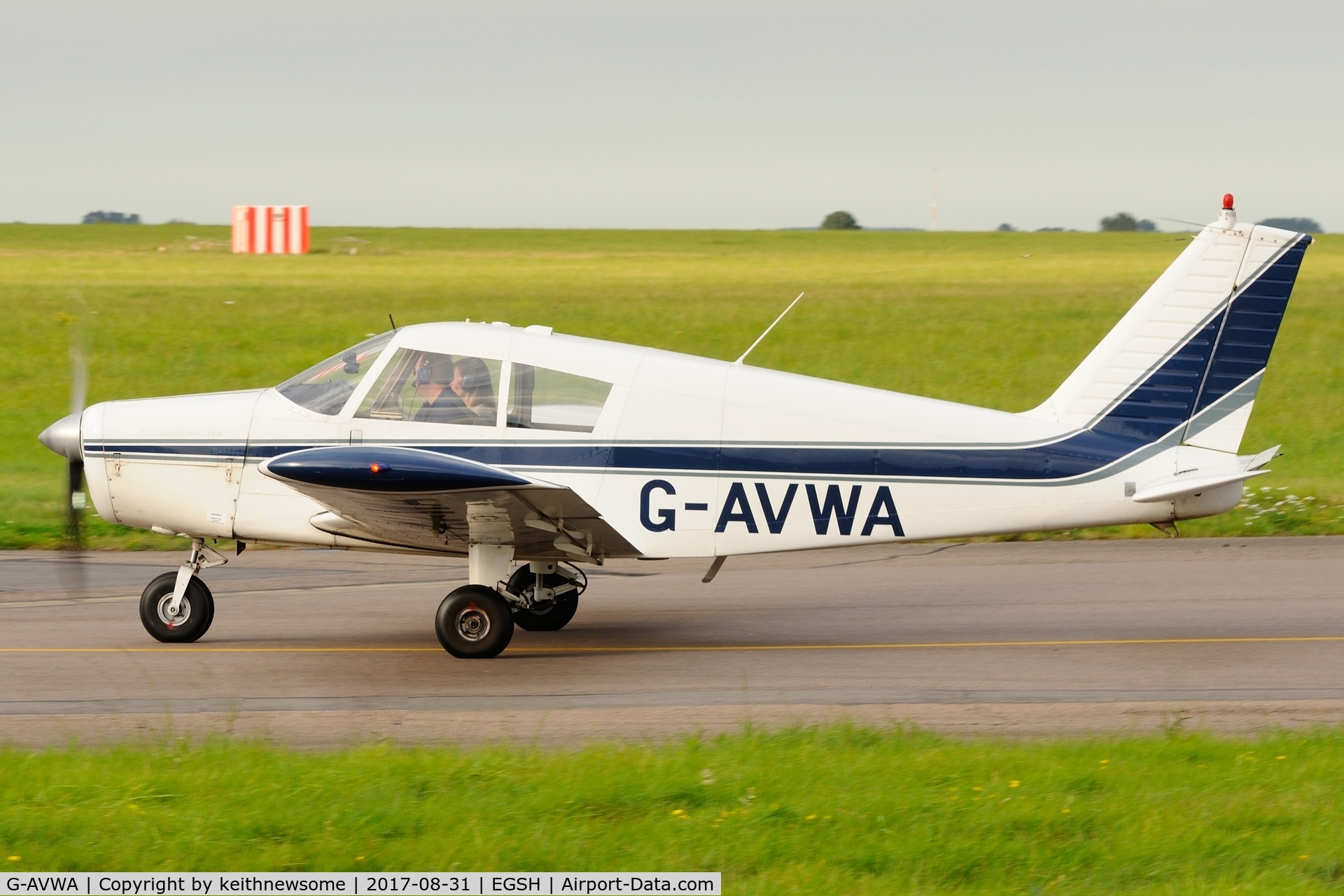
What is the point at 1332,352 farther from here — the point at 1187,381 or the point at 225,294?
the point at 225,294

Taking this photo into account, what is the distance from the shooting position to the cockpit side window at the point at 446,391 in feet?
29.9

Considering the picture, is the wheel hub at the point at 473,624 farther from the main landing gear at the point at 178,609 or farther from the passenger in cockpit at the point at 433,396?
the main landing gear at the point at 178,609

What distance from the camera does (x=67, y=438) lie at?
926 centimetres

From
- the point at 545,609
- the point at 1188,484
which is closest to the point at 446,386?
the point at 545,609

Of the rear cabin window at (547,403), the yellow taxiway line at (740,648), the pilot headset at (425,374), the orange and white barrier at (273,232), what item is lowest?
the yellow taxiway line at (740,648)

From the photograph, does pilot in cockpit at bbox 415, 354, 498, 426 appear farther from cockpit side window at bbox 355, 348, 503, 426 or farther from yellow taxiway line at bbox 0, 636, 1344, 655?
yellow taxiway line at bbox 0, 636, 1344, 655

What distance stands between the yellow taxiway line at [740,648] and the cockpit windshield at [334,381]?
65.8 inches

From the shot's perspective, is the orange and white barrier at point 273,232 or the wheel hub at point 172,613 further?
the orange and white barrier at point 273,232

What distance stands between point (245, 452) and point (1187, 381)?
6.34 metres

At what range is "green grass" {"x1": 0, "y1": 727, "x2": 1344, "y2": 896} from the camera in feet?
16.6

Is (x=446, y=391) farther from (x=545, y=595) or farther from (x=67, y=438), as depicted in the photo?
(x=67, y=438)

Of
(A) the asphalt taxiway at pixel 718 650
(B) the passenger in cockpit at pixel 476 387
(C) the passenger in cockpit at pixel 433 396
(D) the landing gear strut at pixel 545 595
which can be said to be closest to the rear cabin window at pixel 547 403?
(B) the passenger in cockpit at pixel 476 387

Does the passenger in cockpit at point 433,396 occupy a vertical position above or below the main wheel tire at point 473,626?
above

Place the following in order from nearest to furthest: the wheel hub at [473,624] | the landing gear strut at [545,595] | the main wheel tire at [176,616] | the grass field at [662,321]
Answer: the wheel hub at [473,624] → the main wheel tire at [176,616] → the landing gear strut at [545,595] → the grass field at [662,321]
